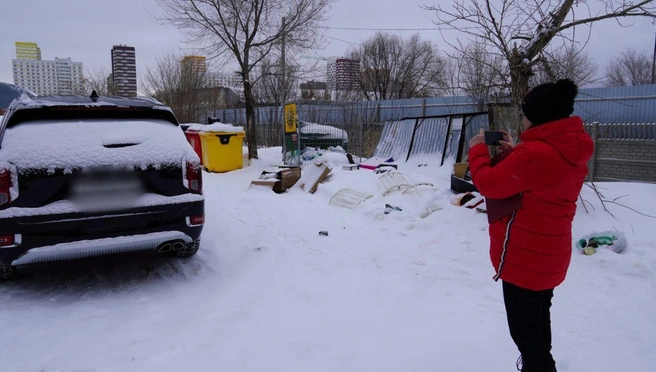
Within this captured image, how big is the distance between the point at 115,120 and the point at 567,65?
6691mm

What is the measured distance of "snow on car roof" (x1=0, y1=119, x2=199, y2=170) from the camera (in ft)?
11.0

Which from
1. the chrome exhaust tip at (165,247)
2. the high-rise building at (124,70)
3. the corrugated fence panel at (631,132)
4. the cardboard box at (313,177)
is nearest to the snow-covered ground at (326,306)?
the chrome exhaust tip at (165,247)

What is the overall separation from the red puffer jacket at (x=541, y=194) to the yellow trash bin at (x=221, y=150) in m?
10.9

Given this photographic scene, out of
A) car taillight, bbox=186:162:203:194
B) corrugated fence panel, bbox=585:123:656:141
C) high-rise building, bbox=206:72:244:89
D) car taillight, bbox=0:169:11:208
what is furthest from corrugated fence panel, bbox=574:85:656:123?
car taillight, bbox=0:169:11:208

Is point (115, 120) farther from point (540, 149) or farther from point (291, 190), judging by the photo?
point (291, 190)

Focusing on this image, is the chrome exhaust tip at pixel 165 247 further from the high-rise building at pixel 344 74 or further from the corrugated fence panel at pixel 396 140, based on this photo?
the high-rise building at pixel 344 74

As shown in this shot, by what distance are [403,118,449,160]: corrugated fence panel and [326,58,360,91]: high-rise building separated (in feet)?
89.7

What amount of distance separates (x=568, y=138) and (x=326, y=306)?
Answer: 2282 millimetres

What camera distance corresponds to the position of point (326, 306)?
11.6 ft

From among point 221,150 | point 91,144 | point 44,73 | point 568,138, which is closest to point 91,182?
point 91,144

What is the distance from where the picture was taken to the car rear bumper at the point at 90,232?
3287 mm

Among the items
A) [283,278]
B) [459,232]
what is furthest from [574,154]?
[459,232]

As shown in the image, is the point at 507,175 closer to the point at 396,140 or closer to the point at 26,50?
the point at 396,140

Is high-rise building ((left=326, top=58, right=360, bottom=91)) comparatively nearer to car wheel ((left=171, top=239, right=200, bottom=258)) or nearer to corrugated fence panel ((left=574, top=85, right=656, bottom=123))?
corrugated fence panel ((left=574, top=85, right=656, bottom=123))
